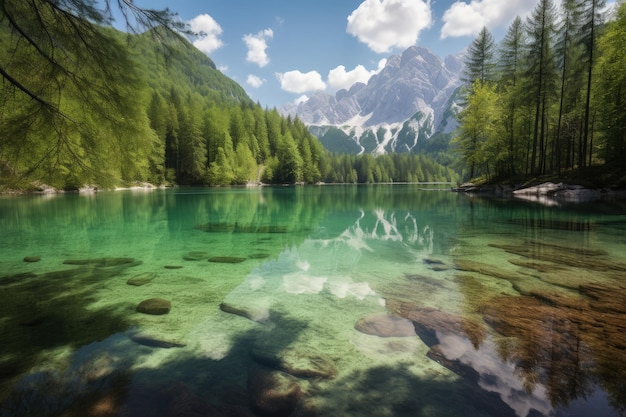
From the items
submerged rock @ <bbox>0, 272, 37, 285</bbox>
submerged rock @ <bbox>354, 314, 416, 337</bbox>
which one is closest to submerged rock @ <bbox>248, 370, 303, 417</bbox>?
submerged rock @ <bbox>354, 314, 416, 337</bbox>

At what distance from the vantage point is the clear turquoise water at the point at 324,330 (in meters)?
3.88

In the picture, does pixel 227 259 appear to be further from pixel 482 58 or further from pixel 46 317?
pixel 482 58

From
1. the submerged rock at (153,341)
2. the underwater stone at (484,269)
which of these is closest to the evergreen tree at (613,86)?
the underwater stone at (484,269)

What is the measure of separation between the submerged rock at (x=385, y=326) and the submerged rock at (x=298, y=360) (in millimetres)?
1198

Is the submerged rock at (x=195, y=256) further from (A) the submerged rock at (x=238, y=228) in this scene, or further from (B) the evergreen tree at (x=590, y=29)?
(B) the evergreen tree at (x=590, y=29)

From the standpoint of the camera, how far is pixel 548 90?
1459 inches

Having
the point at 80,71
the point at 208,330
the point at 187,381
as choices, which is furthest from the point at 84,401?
the point at 80,71

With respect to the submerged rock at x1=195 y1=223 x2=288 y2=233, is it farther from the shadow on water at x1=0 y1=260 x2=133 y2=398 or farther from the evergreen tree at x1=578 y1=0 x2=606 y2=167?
the evergreen tree at x1=578 y1=0 x2=606 y2=167

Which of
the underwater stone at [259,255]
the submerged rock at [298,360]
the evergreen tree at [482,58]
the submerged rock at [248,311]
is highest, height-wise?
the evergreen tree at [482,58]

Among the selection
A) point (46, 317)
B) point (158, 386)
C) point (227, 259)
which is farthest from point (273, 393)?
point (227, 259)

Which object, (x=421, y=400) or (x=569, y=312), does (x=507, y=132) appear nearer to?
(x=569, y=312)

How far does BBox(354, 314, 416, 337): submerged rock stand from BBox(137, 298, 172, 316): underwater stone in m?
4.03

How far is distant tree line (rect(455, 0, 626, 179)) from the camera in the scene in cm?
3091

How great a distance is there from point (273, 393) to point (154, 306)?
13.6ft
